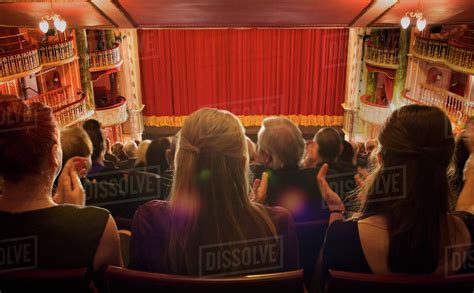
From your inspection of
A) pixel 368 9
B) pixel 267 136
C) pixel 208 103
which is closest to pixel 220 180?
pixel 267 136

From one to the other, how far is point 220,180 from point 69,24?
19.2ft

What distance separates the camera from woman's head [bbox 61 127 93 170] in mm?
2775

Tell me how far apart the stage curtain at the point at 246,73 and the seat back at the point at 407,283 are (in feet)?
47.6

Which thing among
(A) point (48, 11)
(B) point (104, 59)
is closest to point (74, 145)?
(A) point (48, 11)

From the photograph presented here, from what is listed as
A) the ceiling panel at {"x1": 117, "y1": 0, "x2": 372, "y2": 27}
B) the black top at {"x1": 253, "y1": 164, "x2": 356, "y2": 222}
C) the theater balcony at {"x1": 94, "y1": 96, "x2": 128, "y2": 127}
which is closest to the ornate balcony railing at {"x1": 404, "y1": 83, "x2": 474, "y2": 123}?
the ceiling panel at {"x1": 117, "y1": 0, "x2": 372, "y2": 27}

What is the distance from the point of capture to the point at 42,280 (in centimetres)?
139

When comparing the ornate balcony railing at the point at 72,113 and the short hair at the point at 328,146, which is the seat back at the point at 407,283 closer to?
the short hair at the point at 328,146

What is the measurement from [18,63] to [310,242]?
9860 millimetres

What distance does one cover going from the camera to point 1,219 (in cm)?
155

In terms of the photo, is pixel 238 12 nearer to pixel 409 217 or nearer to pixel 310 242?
pixel 310 242

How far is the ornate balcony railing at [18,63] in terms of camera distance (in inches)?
386

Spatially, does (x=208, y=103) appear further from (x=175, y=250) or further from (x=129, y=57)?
(x=175, y=250)

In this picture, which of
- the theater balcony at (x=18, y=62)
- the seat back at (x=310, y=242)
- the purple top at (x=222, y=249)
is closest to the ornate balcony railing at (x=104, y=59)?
the theater balcony at (x=18, y=62)

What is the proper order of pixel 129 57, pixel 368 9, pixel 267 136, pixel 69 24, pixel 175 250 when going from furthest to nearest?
pixel 129 57 < pixel 69 24 < pixel 368 9 < pixel 267 136 < pixel 175 250
